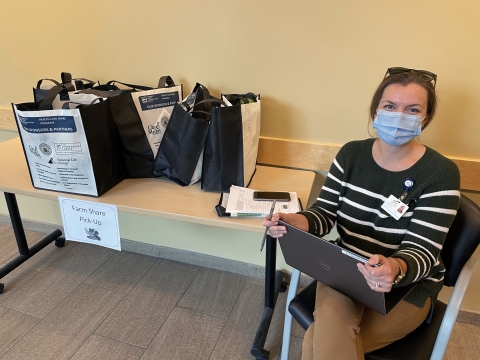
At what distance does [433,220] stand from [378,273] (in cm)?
27

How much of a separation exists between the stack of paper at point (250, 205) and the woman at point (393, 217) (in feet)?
0.32

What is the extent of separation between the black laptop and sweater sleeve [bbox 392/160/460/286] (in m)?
0.13

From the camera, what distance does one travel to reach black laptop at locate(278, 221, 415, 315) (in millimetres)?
927

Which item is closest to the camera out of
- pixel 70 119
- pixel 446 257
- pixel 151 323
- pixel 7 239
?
pixel 446 257

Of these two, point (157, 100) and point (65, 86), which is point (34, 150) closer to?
point (65, 86)

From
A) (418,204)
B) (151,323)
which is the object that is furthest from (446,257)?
(151,323)

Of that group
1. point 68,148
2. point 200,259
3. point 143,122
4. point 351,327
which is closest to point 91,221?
point 68,148

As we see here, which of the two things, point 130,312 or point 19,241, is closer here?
point 130,312

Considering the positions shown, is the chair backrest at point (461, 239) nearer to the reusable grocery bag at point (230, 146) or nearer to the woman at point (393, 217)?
the woman at point (393, 217)

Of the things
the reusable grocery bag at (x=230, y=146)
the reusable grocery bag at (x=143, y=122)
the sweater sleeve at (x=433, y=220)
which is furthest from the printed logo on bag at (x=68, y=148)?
the sweater sleeve at (x=433, y=220)

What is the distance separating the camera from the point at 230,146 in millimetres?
1312

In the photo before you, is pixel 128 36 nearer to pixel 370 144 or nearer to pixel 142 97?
pixel 142 97

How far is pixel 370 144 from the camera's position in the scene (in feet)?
3.93

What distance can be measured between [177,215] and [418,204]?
749 mm
